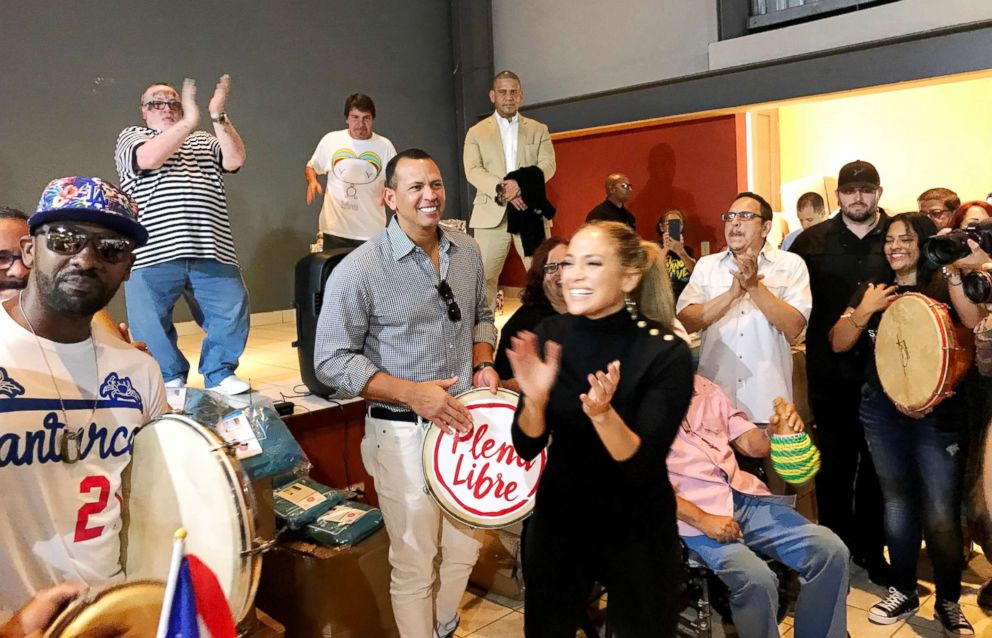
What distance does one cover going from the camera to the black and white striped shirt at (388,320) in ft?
7.93

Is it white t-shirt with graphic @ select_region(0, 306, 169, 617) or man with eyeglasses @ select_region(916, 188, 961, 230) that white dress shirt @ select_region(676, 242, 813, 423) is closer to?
man with eyeglasses @ select_region(916, 188, 961, 230)

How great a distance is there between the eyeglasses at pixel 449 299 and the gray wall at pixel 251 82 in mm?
5115

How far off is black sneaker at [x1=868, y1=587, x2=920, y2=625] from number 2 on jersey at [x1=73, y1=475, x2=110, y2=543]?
9.11 ft

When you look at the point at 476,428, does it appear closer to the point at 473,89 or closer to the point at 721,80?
the point at 721,80

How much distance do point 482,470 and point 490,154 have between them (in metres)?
2.95

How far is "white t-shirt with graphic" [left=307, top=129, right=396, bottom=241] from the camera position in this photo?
4812 mm

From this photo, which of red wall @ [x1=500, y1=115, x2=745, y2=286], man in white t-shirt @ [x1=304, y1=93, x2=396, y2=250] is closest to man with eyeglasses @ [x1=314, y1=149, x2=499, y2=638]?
man in white t-shirt @ [x1=304, y1=93, x2=396, y2=250]

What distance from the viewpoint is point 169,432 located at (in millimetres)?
1650

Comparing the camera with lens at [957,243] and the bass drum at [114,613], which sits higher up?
the camera with lens at [957,243]

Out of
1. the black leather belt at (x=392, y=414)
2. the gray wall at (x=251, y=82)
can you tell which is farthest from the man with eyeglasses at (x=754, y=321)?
the gray wall at (x=251, y=82)

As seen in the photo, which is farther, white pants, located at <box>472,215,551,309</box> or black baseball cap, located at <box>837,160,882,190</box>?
A: white pants, located at <box>472,215,551,309</box>

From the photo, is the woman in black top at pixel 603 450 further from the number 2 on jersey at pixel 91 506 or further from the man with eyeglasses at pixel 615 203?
the man with eyeglasses at pixel 615 203

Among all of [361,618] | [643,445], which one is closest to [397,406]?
[361,618]

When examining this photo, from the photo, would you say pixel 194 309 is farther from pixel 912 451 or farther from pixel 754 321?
pixel 912 451
